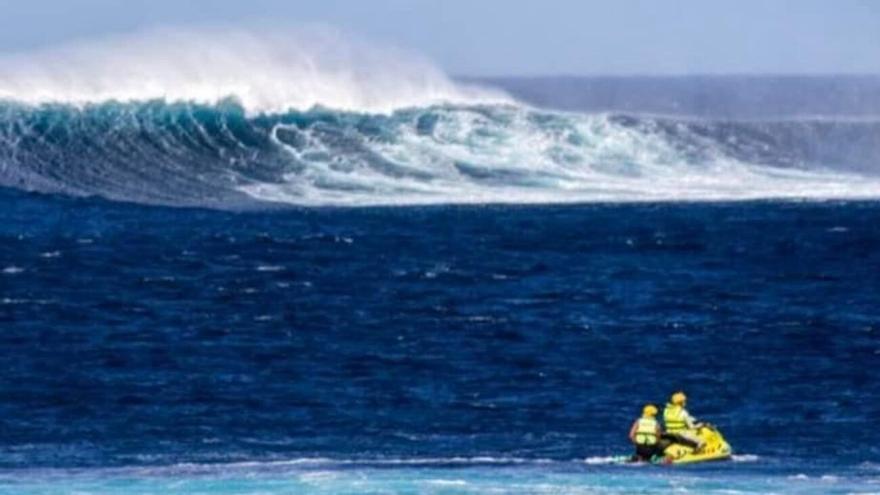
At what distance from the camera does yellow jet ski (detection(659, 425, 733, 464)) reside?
Result: 48.3 metres

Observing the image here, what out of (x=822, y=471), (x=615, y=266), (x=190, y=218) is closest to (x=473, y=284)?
(x=615, y=266)

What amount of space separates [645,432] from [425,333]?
1318 centimetres

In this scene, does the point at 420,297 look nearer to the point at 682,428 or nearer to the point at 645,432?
the point at 682,428

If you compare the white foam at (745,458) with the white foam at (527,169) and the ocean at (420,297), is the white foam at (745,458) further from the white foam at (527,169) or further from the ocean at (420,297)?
the white foam at (527,169)

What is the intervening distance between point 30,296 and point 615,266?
493 inches

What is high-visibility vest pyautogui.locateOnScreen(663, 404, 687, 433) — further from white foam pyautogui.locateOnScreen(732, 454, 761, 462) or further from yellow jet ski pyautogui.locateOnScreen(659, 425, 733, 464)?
white foam pyautogui.locateOnScreen(732, 454, 761, 462)

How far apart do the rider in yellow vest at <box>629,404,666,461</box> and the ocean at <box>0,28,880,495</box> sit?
36 cm

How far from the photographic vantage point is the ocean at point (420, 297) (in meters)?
48.9

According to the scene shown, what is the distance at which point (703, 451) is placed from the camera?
48469 mm

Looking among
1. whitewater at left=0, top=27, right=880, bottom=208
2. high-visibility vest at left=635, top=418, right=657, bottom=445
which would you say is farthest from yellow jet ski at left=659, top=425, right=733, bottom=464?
whitewater at left=0, top=27, right=880, bottom=208

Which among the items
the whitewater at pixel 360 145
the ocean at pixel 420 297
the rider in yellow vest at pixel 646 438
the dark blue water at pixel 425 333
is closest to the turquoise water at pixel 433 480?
the ocean at pixel 420 297

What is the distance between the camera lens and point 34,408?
176 ft

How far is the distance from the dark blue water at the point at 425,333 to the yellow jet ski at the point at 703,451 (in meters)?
0.65

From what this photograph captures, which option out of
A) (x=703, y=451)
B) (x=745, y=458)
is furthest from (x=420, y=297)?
(x=745, y=458)
